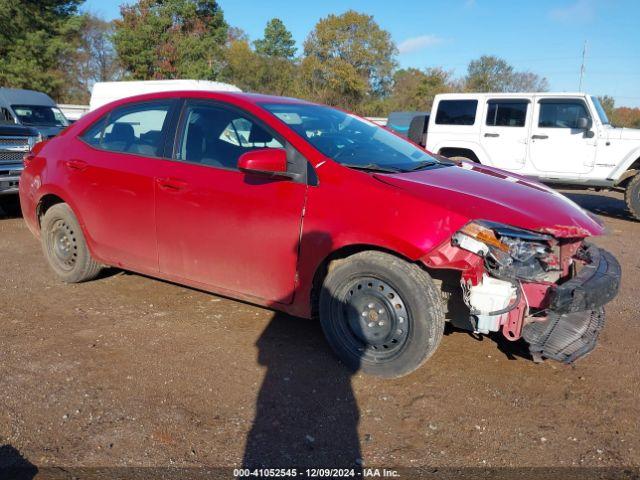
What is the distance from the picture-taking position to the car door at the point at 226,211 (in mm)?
3527

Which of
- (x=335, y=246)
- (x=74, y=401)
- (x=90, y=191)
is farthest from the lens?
(x=90, y=191)

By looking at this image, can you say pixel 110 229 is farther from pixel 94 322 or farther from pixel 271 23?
pixel 271 23

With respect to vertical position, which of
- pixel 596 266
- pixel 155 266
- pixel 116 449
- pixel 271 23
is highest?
pixel 271 23

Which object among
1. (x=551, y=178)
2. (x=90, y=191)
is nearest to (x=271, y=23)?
(x=551, y=178)

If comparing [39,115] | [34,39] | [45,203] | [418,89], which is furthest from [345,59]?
[45,203]

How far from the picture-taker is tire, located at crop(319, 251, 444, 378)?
3107mm

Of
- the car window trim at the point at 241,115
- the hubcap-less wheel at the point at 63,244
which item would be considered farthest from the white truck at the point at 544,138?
→ the hubcap-less wheel at the point at 63,244

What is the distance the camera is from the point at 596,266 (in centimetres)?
335

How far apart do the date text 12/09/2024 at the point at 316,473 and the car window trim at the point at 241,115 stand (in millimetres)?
1695

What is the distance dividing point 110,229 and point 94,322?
2.51 ft

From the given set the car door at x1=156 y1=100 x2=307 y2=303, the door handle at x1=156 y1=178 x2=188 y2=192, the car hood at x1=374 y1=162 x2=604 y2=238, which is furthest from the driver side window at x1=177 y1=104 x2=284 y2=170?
the car hood at x1=374 y1=162 x2=604 y2=238

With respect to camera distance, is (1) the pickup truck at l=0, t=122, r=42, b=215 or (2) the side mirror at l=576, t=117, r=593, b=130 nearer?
(1) the pickup truck at l=0, t=122, r=42, b=215

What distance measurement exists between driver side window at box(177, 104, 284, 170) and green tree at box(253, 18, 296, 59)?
50147 millimetres

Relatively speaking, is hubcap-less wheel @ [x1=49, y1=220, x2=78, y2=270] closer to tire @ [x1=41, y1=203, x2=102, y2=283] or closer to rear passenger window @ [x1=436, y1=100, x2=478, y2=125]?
tire @ [x1=41, y1=203, x2=102, y2=283]
